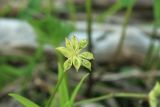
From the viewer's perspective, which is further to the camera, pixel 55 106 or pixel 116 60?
pixel 116 60

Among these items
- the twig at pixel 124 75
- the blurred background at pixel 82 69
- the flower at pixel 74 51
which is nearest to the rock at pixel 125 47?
the blurred background at pixel 82 69

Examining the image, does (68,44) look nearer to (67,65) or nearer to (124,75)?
(67,65)

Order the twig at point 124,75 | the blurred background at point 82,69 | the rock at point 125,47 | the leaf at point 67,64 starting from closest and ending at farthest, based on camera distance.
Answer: the leaf at point 67,64 < the blurred background at point 82,69 < the twig at point 124,75 < the rock at point 125,47

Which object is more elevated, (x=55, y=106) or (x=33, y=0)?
(x=33, y=0)

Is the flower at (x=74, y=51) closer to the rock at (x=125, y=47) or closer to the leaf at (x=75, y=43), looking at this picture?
the leaf at (x=75, y=43)

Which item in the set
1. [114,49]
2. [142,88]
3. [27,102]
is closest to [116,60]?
[114,49]

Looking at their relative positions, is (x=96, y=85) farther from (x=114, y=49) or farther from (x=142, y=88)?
(x=114, y=49)

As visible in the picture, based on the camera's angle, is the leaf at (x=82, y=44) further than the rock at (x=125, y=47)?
No

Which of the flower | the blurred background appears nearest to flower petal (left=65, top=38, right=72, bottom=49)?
the flower

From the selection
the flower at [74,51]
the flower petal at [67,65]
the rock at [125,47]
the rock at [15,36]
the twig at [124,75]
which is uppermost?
the flower at [74,51]
